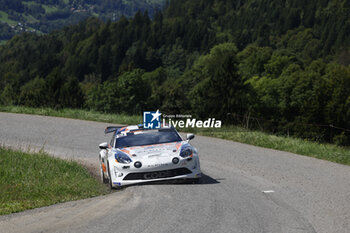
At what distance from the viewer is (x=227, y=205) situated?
25.9 feet

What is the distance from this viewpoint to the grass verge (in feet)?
50.5

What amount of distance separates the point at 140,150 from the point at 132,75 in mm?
94958

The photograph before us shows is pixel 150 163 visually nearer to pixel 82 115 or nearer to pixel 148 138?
pixel 148 138

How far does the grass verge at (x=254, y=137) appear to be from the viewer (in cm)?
1541

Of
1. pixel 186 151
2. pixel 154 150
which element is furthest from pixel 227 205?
pixel 154 150

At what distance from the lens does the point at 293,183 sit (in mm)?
10500

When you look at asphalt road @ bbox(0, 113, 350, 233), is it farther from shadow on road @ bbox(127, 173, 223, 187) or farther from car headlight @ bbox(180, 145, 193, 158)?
car headlight @ bbox(180, 145, 193, 158)

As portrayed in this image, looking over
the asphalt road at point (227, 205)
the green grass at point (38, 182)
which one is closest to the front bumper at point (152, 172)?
the asphalt road at point (227, 205)

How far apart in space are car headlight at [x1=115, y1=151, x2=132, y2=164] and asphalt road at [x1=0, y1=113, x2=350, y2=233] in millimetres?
812

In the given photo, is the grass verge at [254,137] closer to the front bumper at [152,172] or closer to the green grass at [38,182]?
the front bumper at [152,172]

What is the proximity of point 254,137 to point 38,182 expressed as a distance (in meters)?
10.2

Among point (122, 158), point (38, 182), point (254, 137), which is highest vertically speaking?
point (122, 158)

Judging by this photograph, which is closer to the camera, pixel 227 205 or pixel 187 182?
pixel 227 205

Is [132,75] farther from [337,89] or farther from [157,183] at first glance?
[157,183]
